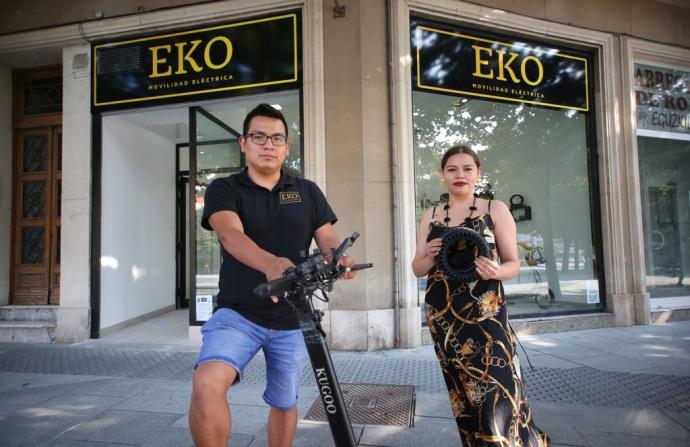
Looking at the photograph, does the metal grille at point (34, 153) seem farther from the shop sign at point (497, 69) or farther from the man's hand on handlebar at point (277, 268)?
the man's hand on handlebar at point (277, 268)

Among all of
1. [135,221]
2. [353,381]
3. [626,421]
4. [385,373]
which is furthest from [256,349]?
[135,221]

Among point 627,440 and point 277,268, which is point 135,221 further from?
point 627,440

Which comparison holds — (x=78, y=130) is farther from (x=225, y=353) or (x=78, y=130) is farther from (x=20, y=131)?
(x=225, y=353)

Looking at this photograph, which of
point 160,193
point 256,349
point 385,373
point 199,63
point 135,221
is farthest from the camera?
point 160,193

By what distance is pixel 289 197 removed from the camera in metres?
2.17

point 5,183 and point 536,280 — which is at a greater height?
point 5,183

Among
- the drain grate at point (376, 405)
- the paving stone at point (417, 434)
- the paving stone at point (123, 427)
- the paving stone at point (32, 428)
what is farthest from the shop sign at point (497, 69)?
the paving stone at point (32, 428)

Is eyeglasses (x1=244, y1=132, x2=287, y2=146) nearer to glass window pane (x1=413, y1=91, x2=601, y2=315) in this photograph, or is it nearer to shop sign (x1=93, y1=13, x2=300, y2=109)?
shop sign (x1=93, y1=13, x2=300, y2=109)

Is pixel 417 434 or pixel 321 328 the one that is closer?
pixel 321 328

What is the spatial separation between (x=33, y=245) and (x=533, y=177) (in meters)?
9.03

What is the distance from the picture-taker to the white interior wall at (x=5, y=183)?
6.74 m

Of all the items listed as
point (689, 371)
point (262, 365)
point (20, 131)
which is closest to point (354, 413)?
point (262, 365)

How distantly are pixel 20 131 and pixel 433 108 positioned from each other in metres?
7.13

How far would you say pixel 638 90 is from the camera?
7254 millimetres
